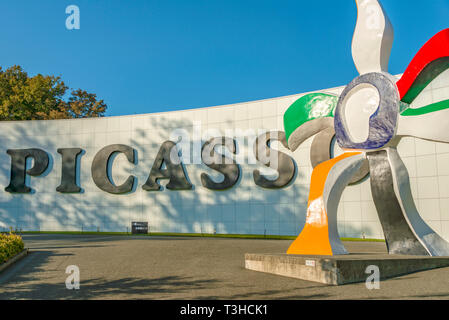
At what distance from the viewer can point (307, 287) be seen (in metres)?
7.82

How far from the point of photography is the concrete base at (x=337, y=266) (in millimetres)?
8016

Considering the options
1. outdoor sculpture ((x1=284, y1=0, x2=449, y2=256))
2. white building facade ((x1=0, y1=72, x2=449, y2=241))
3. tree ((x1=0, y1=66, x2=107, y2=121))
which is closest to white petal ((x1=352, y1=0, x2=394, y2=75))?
outdoor sculpture ((x1=284, y1=0, x2=449, y2=256))

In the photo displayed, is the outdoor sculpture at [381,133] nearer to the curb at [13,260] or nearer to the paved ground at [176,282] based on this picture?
the paved ground at [176,282]

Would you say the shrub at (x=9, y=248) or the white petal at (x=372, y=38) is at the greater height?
the white petal at (x=372, y=38)

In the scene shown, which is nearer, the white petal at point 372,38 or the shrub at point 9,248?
the white petal at point 372,38

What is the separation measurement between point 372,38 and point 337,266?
5.86m

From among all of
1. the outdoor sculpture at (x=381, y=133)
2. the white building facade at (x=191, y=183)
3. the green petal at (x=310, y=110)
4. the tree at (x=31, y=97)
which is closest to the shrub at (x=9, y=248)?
the outdoor sculpture at (x=381, y=133)

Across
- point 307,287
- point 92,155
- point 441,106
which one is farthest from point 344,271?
point 92,155

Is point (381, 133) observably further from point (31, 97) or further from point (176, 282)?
point (31, 97)

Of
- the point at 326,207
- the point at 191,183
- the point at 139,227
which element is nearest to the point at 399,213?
the point at 326,207

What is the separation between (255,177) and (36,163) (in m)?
13.3

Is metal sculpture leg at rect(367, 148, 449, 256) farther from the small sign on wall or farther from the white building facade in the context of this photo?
the small sign on wall

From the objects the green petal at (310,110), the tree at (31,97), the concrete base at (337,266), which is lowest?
the concrete base at (337,266)

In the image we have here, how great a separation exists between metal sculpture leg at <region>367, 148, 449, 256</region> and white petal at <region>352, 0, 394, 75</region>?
7.27ft
